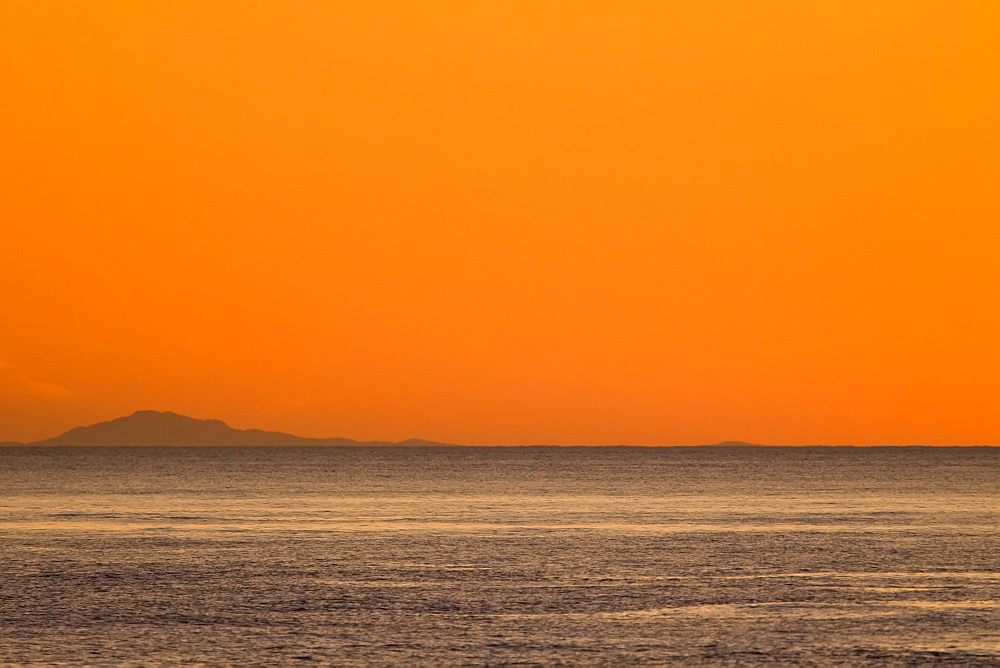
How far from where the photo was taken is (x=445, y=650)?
83.8 ft

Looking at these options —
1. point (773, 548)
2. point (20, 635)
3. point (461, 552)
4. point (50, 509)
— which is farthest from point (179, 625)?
point (50, 509)

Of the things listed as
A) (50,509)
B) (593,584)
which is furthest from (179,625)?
(50,509)

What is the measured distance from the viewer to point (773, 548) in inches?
1957

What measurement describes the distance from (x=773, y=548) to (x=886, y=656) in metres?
25.5

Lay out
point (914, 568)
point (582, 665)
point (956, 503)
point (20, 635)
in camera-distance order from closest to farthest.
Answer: point (582, 665) < point (20, 635) < point (914, 568) < point (956, 503)

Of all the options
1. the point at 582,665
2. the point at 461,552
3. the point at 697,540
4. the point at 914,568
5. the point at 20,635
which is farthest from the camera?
the point at 697,540

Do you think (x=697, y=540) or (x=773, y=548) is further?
(x=697, y=540)

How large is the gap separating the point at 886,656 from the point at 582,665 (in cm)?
575

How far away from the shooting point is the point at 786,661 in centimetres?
2427

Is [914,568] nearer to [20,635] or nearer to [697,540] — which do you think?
[697,540]

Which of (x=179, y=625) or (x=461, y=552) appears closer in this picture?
(x=179, y=625)

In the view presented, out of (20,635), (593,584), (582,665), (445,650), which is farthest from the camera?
(593,584)

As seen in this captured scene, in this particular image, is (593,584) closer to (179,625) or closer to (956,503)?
(179,625)

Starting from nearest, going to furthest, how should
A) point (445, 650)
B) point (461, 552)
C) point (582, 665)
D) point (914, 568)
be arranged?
1. point (582, 665)
2. point (445, 650)
3. point (914, 568)
4. point (461, 552)
